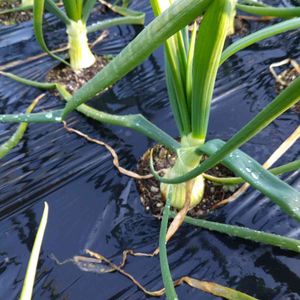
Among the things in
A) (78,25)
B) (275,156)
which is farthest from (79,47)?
(275,156)

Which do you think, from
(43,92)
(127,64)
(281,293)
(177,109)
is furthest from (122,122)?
(43,92)

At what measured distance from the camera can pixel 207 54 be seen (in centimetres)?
65

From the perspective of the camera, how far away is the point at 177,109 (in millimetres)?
875

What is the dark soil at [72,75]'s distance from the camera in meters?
1.40

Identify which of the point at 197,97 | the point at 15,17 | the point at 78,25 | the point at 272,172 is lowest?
the point at 272,172

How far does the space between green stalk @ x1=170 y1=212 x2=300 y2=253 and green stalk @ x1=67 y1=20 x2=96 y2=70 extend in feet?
2.56

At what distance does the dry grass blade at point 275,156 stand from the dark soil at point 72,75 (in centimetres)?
68

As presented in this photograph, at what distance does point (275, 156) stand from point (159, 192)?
273 mm

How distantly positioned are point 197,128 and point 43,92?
0.73 meters

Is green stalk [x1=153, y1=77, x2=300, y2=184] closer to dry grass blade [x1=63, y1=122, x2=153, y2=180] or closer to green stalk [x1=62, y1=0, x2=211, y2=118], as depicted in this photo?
green stalk [x1=62, y1=0, x2=211, y2=118]

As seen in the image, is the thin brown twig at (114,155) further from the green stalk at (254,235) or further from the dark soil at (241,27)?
the dark soil at (241,27)

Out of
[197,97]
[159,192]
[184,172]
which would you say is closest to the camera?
[197,97]

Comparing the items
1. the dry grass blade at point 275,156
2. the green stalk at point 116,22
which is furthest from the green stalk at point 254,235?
the green stalk at point 116,22

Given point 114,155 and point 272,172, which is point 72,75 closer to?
point 114,155
